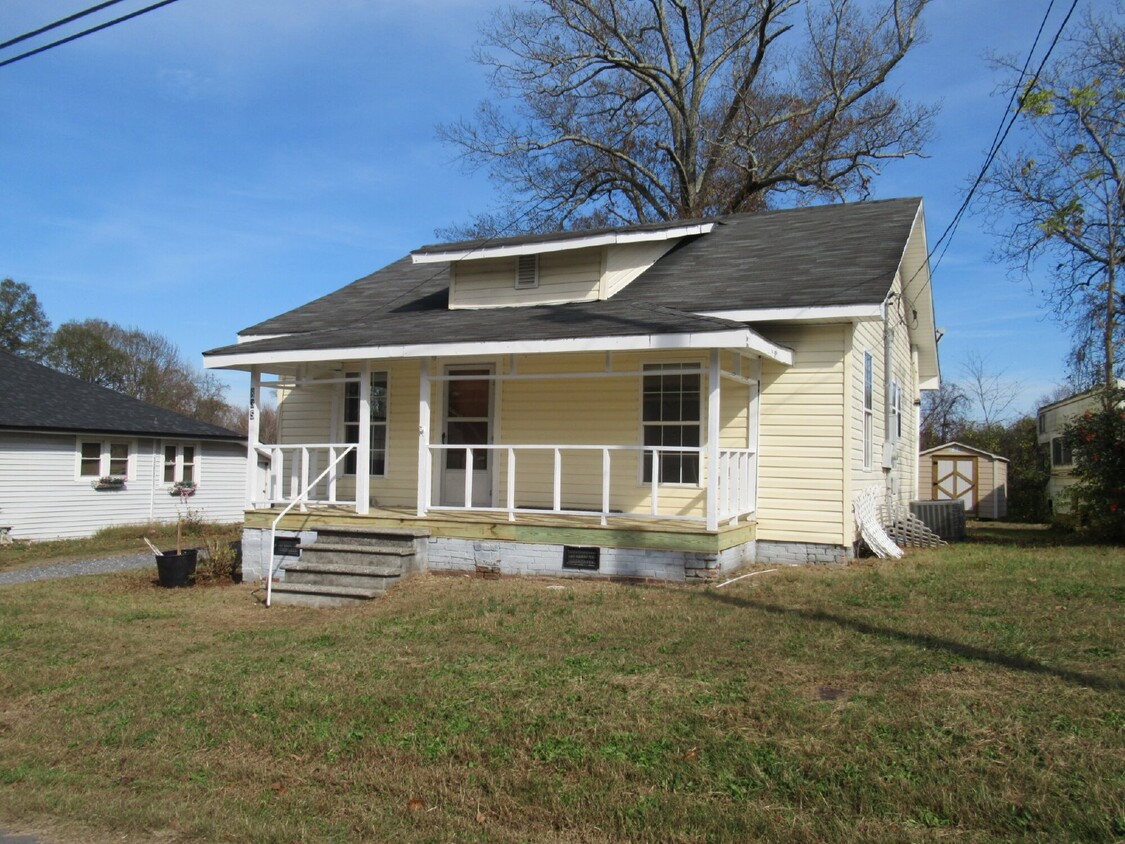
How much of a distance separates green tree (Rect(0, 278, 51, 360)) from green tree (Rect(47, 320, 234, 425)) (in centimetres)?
105

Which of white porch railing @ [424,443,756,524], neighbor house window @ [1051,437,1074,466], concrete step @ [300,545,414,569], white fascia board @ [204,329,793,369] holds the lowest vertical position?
concrete step @ [300,545,414,569]

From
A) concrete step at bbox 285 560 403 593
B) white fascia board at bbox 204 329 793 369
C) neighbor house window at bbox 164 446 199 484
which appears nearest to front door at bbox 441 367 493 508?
white fascia board at bbox 204 329 793 369

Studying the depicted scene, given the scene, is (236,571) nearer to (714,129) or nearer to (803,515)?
(803,515)

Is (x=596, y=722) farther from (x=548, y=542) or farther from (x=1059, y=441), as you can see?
(x=1059, y=441)

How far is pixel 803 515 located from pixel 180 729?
7.87 metres

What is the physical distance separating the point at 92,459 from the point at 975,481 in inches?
971

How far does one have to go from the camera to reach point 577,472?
501 inches

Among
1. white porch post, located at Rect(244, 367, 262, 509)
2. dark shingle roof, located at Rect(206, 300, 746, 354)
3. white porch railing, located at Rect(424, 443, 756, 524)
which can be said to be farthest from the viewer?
white porch post, located at Rect(244, 367, 262, 509)

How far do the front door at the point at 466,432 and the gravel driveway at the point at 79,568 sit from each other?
5491mm

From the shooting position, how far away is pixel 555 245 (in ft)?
42.3

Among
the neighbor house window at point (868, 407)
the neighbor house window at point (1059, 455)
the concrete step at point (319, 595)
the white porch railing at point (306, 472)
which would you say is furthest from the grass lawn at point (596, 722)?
the neighbor house window at point (1059, 455)

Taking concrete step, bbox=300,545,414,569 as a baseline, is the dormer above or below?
above

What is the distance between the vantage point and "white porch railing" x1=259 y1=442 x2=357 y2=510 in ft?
39.9

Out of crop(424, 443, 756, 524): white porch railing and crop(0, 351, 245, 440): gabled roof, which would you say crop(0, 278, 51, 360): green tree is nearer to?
crop(0, 351, 245, 440): gabled roof
